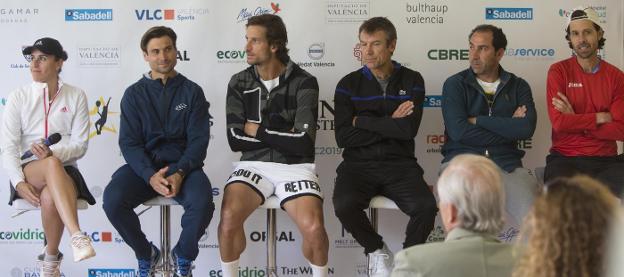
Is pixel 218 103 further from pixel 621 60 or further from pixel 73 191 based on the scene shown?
pixel 621 60

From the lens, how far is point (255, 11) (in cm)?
438

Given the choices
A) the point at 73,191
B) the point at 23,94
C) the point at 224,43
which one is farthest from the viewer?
the point at 224,43

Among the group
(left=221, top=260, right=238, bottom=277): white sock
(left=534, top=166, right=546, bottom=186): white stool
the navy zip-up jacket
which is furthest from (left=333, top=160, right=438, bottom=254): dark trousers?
(left=534, top=166, right=546, bottom=186): white stool

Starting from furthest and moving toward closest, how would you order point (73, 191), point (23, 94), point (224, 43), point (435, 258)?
point (224, 43)
point (23, 94)
point (73, 191)
point (435, 258)

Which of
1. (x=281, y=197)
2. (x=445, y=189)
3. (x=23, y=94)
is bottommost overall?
(x=281, y=197)

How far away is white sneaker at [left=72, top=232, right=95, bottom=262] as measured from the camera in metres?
3.41

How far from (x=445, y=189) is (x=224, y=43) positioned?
2.75 metres

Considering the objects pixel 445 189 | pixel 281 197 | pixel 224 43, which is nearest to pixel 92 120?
pixel 224 43

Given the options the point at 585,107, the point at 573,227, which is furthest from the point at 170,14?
the point at 573,227

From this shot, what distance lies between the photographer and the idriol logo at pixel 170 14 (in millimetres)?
4371

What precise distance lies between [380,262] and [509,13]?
5.93 feet

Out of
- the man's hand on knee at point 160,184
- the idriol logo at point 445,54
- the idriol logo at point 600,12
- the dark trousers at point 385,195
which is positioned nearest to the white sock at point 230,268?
the man's hand on knee at point 160,184

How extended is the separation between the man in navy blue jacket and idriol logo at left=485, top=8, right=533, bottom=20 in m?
1.82

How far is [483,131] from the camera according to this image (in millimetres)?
3775
